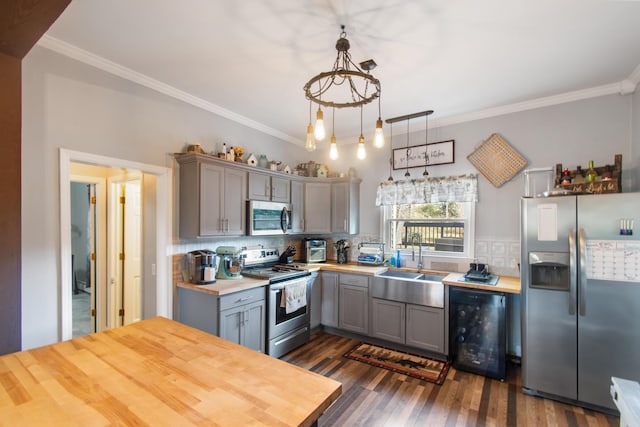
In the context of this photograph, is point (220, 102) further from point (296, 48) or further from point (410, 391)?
point (410, 391)

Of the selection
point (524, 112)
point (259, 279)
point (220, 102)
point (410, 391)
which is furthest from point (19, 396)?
point (524, 112)

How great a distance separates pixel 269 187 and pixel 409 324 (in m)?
2.28

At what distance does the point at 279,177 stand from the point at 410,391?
2708 millimetres

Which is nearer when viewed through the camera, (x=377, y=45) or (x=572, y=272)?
(x=377, y=45)

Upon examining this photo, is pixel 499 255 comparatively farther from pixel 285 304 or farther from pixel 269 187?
pixel 269 187

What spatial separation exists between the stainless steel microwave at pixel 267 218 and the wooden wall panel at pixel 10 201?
1938mm

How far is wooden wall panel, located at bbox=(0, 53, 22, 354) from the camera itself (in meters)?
1.67

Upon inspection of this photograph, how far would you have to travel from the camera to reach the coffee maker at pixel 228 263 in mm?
3180

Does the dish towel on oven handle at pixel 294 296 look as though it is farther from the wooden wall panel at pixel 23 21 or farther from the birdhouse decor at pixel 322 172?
the wooden wall panel at pixel 23 21

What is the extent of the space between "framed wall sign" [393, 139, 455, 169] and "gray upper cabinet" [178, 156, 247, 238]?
2.19m

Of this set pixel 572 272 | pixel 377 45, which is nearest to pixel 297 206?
pixel 377 45

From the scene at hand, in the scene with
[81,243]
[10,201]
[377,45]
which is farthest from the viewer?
[81,243]

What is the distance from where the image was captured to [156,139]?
2850 millimetres

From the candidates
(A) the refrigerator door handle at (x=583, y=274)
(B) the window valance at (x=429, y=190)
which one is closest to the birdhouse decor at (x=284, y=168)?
(B) the window valance at (x=429, y=190)
